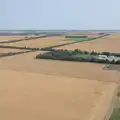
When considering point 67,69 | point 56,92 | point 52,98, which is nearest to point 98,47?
point 67,69

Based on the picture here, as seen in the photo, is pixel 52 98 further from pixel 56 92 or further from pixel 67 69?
pixel 67 69

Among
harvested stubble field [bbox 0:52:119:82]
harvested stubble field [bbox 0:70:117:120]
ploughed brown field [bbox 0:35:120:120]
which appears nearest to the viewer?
harvested stubble field [bbox 0:70:117:120]

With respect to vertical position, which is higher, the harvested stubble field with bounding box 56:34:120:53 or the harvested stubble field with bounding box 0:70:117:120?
the harvested stubble field with bounding box 0:70:117:120

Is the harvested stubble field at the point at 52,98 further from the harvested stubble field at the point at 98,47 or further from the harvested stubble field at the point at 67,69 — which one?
the harvested stubble field at the point at 98,47

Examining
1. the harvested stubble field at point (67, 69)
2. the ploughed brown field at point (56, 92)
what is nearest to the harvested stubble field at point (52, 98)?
the ploughed brown field at point (56, 92)

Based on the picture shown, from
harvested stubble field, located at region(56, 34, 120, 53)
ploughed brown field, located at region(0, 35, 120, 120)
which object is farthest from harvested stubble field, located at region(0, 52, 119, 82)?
harvested stubble field, located at region(56, 34, 120, 53)

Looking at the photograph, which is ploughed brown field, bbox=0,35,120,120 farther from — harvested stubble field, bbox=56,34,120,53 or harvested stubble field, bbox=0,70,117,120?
harvested stubble field, bbox=56,34,120,53

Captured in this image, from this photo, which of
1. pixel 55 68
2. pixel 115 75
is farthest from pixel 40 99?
pixel 55 68
